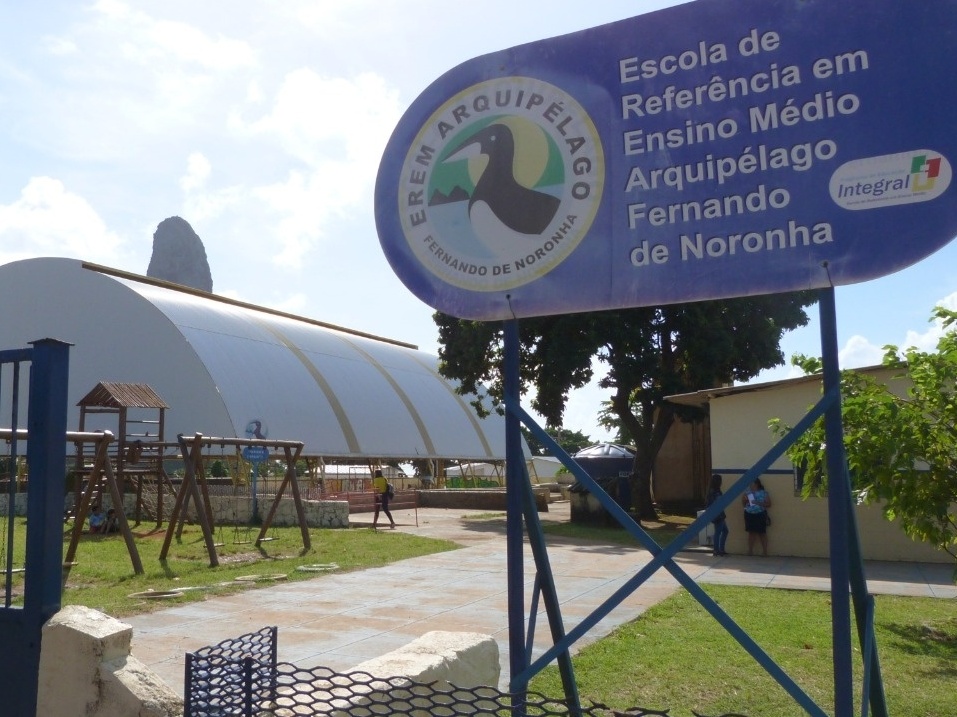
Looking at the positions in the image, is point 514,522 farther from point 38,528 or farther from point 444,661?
point 38,528

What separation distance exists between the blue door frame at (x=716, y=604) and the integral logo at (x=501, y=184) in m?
0.65

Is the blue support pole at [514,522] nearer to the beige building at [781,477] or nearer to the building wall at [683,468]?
the beige building at [781,477]

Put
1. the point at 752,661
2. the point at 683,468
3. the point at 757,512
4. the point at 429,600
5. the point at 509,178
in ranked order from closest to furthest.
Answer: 1. the point at 509,178
2. the point at 752,661
3. the point at 429,600
4. the point at 757,512
5. the point at 683,468

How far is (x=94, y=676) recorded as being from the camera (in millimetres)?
4211

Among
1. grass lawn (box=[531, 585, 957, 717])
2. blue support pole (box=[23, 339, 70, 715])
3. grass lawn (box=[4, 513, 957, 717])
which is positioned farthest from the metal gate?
grass lawn (box=[4, 513, 957, 717])

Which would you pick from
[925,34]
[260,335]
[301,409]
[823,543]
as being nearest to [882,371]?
[823,543]

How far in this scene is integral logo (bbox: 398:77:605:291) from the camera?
4562mm

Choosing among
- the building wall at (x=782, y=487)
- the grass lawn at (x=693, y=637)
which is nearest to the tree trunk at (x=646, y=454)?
the building wall at (x=782, y=487)

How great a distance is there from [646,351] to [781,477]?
8.20 meters

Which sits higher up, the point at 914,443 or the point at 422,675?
the point at 914,443

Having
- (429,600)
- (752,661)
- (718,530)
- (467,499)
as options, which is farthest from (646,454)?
(752,661)

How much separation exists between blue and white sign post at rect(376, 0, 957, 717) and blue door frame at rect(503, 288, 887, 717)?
0.03 metres

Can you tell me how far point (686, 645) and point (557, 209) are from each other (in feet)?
17.8

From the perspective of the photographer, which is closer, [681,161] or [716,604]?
[716,604]
